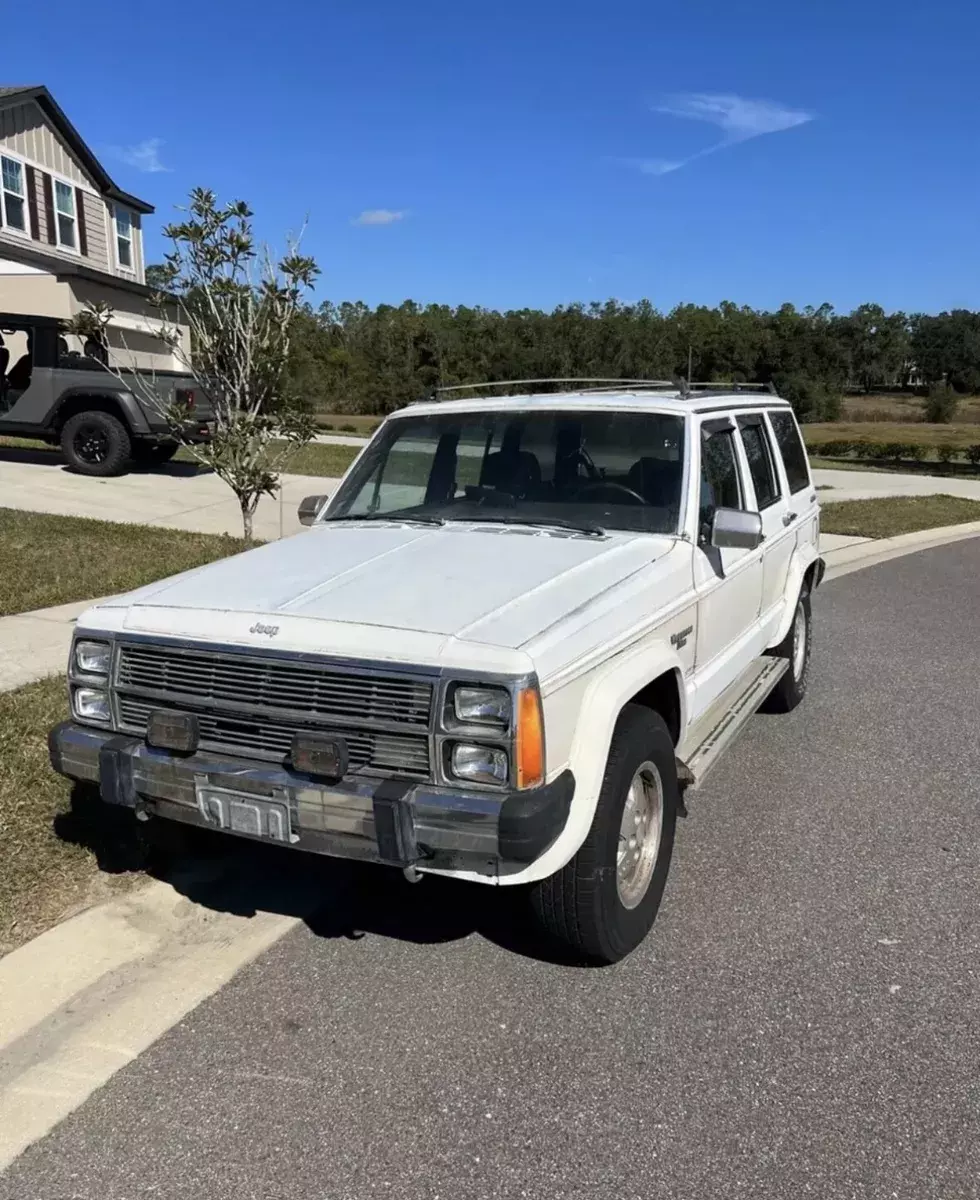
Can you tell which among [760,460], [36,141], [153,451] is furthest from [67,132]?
[760,460]

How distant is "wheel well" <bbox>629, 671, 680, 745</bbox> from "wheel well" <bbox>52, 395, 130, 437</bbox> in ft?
36.7

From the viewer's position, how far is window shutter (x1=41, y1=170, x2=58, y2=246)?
22297 millimetres

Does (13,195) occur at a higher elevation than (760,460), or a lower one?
higher

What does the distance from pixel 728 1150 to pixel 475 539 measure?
2.28m

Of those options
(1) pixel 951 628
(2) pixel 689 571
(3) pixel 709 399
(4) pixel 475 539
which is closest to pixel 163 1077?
(4) pixel 475 539

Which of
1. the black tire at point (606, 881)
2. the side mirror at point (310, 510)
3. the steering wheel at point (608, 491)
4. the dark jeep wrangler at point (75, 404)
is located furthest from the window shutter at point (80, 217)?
the black tire at point (606, 881)

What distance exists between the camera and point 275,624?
312cm

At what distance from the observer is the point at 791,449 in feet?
20.6

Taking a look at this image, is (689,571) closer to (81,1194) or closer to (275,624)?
(275,624)

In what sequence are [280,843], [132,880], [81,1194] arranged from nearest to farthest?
[81,1194] → [280,843] → [132,880]

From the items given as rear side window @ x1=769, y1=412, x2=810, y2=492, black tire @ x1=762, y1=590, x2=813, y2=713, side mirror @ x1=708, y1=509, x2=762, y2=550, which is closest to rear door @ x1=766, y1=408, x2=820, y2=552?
rear side window @ x1=769, y1=412, x2=810, y2=492

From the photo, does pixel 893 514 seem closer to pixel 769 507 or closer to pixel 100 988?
pixel 769 507

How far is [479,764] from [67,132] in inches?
971

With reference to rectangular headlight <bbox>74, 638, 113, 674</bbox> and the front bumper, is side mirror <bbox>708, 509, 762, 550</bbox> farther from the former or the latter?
rectangular headlight <bbox>74, 638, 113, 674</bbox>
